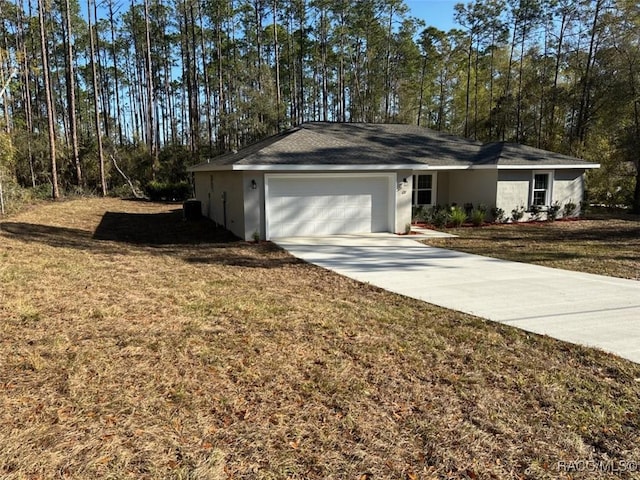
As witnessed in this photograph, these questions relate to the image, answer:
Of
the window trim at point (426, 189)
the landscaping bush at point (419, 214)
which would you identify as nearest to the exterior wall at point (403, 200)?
the landscaping bush at point (419, 214)

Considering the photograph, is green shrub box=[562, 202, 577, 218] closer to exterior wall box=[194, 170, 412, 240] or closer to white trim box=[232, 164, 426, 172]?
exterior wall box=[194, 170, 412, 240]

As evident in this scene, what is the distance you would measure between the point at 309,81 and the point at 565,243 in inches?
1316

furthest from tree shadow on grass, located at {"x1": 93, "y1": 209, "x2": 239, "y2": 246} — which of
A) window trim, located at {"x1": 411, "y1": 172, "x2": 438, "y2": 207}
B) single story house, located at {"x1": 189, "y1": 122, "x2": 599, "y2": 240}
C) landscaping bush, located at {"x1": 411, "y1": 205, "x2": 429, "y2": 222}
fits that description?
window trim, located at {"x1": 411, "y1": 172, "x2": 438, "y2": 207}

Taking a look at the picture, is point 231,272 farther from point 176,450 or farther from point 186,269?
point 176,450

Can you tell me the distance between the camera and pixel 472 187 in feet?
55.8

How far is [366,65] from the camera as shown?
37656 mm

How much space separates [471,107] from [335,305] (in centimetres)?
3667

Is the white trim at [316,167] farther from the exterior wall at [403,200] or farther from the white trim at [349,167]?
Result: the exterior wall at [403,200]

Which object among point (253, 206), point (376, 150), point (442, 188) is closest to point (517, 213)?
point (442, 188)

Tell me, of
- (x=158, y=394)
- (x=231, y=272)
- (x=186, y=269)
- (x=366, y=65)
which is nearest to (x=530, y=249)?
(x=231, y=272)

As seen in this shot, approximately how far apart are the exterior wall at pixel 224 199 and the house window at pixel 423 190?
278 inches

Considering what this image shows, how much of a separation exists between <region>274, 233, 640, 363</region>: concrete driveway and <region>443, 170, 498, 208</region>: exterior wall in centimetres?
625

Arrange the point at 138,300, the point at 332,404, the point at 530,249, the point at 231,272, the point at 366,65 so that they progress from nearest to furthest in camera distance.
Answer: the point at 332,404 < the point at 138,300 < the point at 231,272 < the point at 530,249 < the point at 366,65

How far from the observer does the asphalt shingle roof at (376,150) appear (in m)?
12.8
